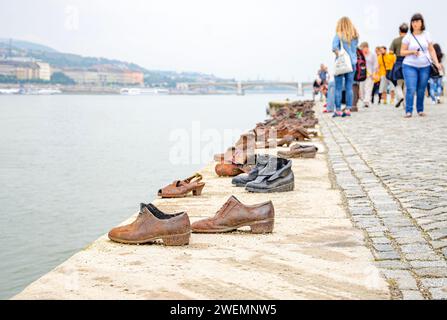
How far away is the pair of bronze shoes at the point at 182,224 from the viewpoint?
15.1 ft

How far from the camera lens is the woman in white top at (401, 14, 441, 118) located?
14.8 meters

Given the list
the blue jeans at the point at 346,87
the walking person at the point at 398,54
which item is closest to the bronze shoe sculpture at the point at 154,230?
the walking person at the point at 398,54

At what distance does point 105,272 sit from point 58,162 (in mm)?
19459

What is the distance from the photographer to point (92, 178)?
705 inches

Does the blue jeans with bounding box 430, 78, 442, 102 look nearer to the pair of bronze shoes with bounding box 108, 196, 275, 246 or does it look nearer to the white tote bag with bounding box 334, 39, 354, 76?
the white tote bag with bounding box 334, 39, 354, 76

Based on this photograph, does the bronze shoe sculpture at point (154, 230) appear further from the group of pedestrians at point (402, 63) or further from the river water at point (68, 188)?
the group of pedestrians at point (402, 63)

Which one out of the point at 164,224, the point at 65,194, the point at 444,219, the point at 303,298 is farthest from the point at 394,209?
the point at 65,194

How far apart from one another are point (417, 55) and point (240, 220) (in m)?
10.9

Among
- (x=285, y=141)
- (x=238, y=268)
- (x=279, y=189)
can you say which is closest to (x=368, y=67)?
(x=285, y=141)

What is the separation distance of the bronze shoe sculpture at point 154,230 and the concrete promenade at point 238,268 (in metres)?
0.06

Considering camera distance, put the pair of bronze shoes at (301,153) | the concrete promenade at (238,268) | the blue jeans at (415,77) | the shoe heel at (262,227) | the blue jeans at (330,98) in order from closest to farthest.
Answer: the concrete promenade at (238,268) → the shoe heel at (262,227) → the pair of bronze shoes at (301,153) → the blue jeans at (415,77) → the blue jeans at (330,98)

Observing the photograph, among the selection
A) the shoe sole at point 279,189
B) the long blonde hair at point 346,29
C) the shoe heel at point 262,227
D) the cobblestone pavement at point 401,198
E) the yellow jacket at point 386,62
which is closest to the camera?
the cobblestone pavement at point 401,198

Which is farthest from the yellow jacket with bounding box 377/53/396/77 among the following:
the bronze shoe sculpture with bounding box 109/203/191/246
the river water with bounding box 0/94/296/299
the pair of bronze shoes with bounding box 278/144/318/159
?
the bronze shoe sculpture with bounding box 109/203/191/246
